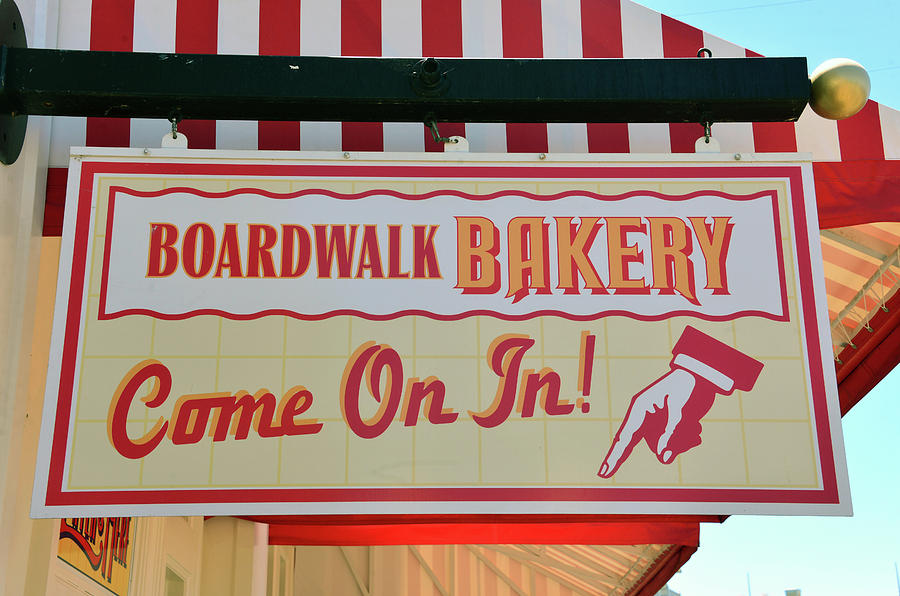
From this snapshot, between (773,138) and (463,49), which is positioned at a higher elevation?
(463,49)

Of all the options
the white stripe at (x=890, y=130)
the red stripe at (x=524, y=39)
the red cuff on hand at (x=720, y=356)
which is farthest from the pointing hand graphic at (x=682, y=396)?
the white stripe at (x=890, y=130)

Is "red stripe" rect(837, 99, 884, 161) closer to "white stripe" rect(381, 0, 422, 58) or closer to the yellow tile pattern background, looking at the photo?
the yellow tile pattern background

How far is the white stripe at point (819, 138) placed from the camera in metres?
2.76

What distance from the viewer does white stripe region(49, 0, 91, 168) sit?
104 inches

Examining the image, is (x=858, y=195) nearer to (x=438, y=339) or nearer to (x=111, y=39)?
(x=438, y=339)

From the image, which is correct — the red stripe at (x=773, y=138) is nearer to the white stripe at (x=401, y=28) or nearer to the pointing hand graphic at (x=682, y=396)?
the pointing hand graphic at (x=682, y=396)

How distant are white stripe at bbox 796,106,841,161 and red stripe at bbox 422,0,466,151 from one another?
1.00 metres

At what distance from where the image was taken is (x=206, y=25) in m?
2.80

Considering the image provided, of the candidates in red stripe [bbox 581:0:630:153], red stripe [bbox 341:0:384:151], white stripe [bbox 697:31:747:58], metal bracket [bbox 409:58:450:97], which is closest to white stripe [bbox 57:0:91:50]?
red stripe [bbox 341:0:384:151]

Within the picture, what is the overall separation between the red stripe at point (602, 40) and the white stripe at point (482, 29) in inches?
9.7

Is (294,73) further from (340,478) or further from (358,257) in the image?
(340,478)

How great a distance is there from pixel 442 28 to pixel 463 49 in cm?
9

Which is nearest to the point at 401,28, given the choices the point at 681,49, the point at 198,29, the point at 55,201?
the point at 198,29

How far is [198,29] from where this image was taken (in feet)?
9.16
